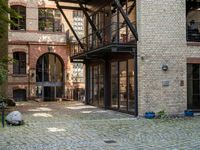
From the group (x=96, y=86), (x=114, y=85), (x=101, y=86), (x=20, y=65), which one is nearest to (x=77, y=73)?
(x=20, y=65)

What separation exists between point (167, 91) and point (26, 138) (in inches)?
313

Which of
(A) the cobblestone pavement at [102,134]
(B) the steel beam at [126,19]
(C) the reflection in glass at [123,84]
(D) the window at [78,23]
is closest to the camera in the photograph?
(A) the cobblestone pavement at [102,134]

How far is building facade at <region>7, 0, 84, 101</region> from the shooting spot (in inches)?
1167

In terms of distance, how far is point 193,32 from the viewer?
17.9 metres

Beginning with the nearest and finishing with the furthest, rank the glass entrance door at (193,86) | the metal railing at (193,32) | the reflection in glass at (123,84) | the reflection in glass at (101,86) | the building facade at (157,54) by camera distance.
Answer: the building facade at (157,54)
the glass entrance door at (193,86)
the metal railing at (193,32)
the reflection in glass at (123,84)
the reflection in glass at (101,86)

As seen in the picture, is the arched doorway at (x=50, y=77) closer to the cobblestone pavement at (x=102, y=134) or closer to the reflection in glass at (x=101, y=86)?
the reflection in glass at (x=101, y=86)

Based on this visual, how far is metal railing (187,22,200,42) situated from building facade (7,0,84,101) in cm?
1404

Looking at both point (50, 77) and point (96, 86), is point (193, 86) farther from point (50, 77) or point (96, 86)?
point (50, 77)

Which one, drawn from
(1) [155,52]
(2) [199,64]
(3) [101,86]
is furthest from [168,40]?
(3) [101,86]

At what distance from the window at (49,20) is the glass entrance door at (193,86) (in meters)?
16.0

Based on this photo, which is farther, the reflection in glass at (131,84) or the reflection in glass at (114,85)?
the reflection in glass at (114,85)

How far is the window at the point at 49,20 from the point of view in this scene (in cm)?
3073

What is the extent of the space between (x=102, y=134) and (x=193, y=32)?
8.46m

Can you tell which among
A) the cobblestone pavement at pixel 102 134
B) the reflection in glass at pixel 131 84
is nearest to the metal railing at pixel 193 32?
the reflection in glass at pixel 131 84
